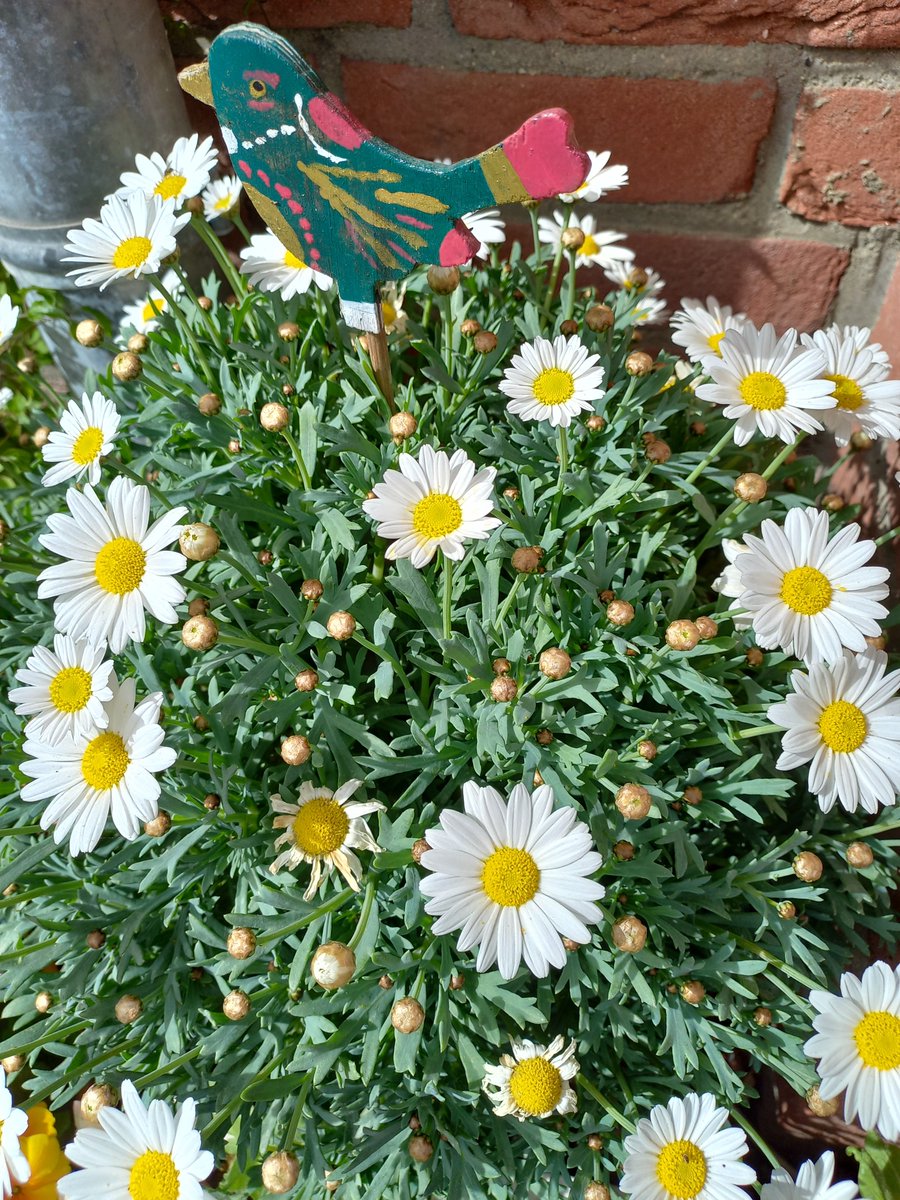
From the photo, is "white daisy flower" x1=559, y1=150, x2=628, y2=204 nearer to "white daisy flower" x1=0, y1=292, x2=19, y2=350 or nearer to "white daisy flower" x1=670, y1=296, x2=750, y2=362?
"white daisy flower" x1=670, y1=296, x2=750, y2=362

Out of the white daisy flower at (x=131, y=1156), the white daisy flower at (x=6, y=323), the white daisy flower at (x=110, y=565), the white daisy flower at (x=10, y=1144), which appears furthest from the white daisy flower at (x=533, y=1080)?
the white daisy flower at (x=6, y=323)

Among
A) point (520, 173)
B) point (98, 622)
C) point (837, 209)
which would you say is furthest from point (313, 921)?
point (837, 209)

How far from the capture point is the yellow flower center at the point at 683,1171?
743mm

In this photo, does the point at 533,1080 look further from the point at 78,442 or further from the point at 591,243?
the point at 591,243

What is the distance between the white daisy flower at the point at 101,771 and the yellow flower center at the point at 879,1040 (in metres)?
0.60

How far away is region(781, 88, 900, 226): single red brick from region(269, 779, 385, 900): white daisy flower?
0.88 m

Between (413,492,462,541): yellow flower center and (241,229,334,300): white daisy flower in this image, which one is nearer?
(413,492,462,541): yellow flower center

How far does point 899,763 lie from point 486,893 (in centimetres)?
35

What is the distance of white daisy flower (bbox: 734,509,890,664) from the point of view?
2.45 ft

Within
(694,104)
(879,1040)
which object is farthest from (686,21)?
(879,1040)

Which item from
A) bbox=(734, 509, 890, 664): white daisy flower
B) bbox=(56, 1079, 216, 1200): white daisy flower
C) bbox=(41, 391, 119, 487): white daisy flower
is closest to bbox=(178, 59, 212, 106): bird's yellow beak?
bbox=(41, 391, 119, 487): white daisy flower

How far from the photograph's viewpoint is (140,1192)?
0.69 metres

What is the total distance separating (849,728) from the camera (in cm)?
76

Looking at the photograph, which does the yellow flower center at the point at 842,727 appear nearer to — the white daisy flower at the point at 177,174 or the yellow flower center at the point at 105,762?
the yellow flower center at the point at 105,762
